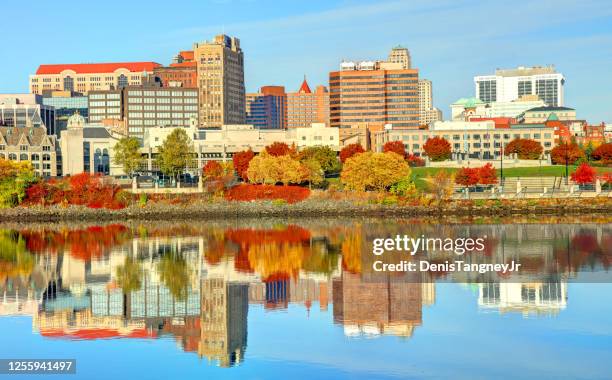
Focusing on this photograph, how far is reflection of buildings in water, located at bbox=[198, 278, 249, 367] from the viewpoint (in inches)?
1203

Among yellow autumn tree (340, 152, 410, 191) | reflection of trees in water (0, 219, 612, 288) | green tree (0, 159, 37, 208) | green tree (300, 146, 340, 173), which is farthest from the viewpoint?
green tree (300, 146, 340, 173)

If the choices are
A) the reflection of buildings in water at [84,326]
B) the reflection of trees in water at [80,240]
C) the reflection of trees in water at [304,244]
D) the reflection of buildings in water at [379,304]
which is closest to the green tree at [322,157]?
the reflection of trees in water at [304,244]

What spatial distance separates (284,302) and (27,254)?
2592cm

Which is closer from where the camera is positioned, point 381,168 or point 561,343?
point 561,343

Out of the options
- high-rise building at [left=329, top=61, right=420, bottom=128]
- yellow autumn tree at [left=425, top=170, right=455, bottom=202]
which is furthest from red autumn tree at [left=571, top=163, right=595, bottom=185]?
high-rise building at [left=329, top=61, right=420, bottom=128]

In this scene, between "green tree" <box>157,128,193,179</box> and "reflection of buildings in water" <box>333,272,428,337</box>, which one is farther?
"green tree" <box>157,128,193,179</box>

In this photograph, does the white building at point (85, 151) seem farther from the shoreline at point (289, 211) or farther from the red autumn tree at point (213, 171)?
the shoreline at point (289, 211)

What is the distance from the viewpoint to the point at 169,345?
105 ft

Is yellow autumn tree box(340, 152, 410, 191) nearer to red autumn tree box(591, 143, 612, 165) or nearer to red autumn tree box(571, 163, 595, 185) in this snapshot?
Answer: red autumn tree box(571, 163, 595, 185)

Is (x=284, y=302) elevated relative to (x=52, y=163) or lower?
lower

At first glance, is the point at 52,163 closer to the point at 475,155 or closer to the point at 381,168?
the point at 381,168

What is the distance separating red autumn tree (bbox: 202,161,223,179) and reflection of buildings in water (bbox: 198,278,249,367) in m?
73.6

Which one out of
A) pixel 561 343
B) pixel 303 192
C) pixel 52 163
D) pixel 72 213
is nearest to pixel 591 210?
pixel 303 192

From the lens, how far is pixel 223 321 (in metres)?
34.9
